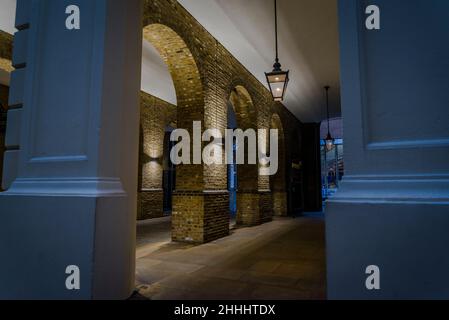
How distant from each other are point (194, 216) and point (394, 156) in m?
5.12

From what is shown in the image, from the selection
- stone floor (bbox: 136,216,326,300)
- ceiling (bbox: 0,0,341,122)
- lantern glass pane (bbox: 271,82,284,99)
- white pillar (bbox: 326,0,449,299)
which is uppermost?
ceiling (bbox: 0,0,341,122)

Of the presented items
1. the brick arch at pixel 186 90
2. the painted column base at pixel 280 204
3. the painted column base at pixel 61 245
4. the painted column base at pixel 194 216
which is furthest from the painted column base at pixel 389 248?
the painted column base at pixel 280 204

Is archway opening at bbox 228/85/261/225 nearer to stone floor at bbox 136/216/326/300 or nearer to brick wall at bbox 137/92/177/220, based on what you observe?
stone floor at bbox 136/216/326/300

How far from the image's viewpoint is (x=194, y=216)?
6516 mm

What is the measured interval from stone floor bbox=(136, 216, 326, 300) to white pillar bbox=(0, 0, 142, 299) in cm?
67

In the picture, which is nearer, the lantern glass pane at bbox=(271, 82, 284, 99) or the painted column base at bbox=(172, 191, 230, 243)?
the lantern glass pane at bbox=(271, 82, 284, 99)

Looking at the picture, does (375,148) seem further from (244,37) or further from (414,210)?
(244,37)

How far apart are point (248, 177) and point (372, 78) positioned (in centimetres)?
812

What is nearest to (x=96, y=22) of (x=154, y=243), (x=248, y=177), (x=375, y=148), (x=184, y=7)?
(x=375, y=148)

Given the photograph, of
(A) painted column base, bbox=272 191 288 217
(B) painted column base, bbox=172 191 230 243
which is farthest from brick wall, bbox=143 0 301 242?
(A) painted column base, bbox=272 191 288 217

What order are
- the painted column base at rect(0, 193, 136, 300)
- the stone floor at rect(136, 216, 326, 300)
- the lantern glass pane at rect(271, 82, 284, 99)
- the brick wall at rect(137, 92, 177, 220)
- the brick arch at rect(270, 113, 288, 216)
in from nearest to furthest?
the painted column base at rect(0, 193, 136, 300), the stone floor at rect(136, 216, 326, 300), the lantern glass pane at rect(271, 82, 284, 99), the brick wall at rect(137, 92, 177, 220), the brick arch at rect(270, 113, 288, 216)

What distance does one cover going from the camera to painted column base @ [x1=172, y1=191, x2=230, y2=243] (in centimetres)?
647

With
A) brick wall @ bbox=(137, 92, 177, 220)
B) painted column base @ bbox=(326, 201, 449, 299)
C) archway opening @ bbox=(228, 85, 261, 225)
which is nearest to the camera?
painted column base @ bbox=(326, 201, 449, 299)

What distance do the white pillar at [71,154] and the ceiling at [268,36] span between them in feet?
12.4
